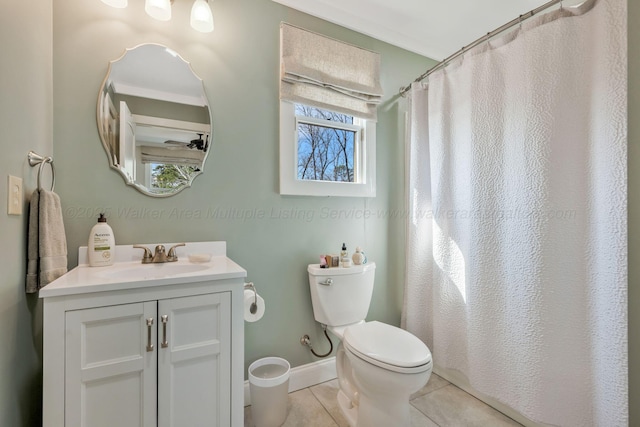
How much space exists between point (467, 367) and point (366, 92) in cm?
183

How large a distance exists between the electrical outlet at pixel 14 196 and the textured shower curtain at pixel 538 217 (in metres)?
1.93

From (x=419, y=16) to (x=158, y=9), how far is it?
1.55 m

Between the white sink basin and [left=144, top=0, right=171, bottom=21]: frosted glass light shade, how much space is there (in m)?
1.18

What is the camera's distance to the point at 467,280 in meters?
1.52

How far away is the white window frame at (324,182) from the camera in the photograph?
5.33 ft

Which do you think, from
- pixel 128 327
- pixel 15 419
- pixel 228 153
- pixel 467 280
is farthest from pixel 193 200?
pixel 467 280

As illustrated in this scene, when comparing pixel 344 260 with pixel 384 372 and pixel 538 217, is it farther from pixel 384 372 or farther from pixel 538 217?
pixel 538 217

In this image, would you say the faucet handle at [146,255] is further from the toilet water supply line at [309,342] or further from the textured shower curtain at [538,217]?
the textured shower curtain at [538,217]

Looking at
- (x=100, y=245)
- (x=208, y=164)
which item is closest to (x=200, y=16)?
(x=208, y=164)

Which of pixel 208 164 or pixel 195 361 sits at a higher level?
pixel 208 164

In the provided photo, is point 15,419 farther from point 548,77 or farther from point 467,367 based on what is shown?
point 548,77

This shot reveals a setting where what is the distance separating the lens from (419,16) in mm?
1779

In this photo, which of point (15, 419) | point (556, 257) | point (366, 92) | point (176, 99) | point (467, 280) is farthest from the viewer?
point (366, 92)

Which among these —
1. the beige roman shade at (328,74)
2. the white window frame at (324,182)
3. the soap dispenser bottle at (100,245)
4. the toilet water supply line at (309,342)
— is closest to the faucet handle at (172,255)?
the soap dispenser bottle at (100,245)
